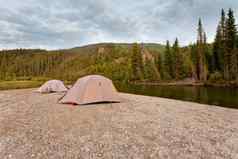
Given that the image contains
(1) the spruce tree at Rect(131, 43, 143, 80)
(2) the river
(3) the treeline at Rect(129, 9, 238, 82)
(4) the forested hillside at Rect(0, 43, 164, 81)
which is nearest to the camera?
(2) the river

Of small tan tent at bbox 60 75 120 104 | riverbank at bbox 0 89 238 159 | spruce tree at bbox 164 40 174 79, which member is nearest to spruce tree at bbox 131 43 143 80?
spruce tree at bbox 164 40 174 79

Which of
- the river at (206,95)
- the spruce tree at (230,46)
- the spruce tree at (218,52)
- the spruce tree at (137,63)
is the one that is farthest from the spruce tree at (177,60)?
the river at (206,95)

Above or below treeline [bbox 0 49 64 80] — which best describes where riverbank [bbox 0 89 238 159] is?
below

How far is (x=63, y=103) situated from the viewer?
460 inches

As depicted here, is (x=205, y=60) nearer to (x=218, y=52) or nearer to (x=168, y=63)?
(x=218, y=52)

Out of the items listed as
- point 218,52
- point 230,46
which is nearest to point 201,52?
point 218,52

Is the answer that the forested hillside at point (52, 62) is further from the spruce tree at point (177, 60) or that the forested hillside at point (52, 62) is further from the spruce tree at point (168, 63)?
the spruce tree at point (177, 60)

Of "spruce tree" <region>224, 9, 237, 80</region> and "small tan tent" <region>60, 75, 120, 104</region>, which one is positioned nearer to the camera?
"small tan tent" <region>60, 75, 120, 104</region>

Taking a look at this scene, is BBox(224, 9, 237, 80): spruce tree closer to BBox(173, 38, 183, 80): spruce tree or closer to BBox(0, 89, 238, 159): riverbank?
BBox(173, 38, 183, 80): spruce tree

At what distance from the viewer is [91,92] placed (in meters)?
11.1

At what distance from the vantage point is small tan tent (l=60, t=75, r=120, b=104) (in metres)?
11.0

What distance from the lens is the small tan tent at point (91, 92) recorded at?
10992mm

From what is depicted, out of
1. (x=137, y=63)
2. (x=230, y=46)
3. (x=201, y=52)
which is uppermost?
(x=201, y=52)

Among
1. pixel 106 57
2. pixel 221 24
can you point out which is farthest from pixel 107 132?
pixel 106 57
